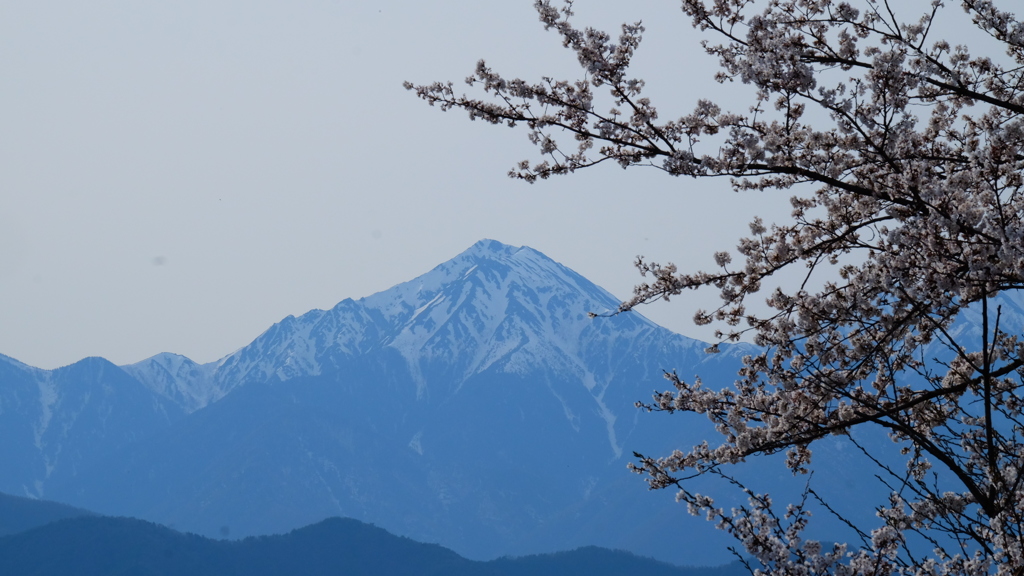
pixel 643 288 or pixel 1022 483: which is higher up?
pixel 643 288

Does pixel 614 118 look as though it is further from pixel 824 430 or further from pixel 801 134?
pixel 824 430

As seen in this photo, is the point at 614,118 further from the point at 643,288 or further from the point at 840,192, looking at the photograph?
the point at 840,192

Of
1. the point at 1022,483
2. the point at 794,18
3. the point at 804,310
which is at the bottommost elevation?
the point at 1022,483

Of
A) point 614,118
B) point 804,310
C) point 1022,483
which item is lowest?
point 1022,483

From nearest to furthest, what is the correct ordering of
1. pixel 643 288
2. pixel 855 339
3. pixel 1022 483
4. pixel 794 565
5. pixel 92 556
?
1. pixel 794 565
2. pixel 1022 483
3. pixel 855 339
4. pixel 643 288
5. pixel 92 556

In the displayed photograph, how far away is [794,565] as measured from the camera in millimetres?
5758

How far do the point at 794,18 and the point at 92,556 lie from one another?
21886 cm

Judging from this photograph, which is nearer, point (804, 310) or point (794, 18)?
point (804, 310)

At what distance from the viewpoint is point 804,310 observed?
656cm

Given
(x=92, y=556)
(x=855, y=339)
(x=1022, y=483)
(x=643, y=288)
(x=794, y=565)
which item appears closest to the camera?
(x=794, y=565)

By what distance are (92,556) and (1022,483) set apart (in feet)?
719

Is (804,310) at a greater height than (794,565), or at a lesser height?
greater

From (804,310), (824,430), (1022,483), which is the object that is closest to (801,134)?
Result: (804,310)

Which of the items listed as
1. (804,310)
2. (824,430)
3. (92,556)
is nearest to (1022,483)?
(824,430)
